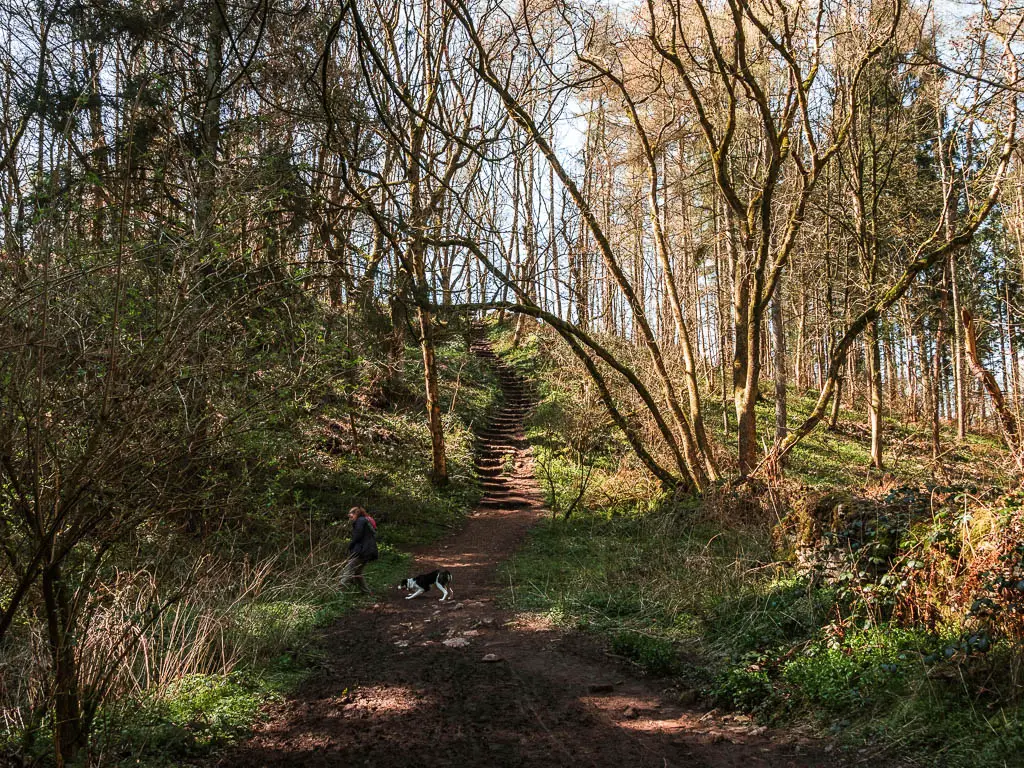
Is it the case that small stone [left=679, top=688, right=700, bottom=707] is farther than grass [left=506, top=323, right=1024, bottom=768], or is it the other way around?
small stone [left=679, top=688, right=700, bottom=707]

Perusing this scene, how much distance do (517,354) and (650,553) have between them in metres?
21.0

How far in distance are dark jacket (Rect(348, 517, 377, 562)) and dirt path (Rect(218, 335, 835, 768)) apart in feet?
4.34

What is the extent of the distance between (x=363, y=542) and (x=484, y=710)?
4.77 m

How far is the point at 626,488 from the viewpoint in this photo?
14352mm

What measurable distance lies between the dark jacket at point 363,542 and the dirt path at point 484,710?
1324mm

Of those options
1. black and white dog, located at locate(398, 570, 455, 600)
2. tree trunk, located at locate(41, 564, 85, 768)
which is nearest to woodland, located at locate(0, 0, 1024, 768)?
tree trunk, located at locate(41, 564, 85, 768)

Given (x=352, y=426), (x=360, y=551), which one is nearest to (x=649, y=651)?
(x=360, y=551)

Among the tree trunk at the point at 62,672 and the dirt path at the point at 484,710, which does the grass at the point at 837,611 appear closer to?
the dirt path at the point at 484,710

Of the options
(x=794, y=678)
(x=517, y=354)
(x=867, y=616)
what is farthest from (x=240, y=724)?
(x=517, y=354)

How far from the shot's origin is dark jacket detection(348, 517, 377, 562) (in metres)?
9.31

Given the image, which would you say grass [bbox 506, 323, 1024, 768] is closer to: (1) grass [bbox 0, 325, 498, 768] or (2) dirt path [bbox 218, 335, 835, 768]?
(2) dirt path [bbox 218, 335, 835, 768]

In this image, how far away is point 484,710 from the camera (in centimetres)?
503

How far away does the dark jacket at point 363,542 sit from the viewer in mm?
9312

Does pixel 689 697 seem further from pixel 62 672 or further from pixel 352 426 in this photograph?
pixel 352 426
